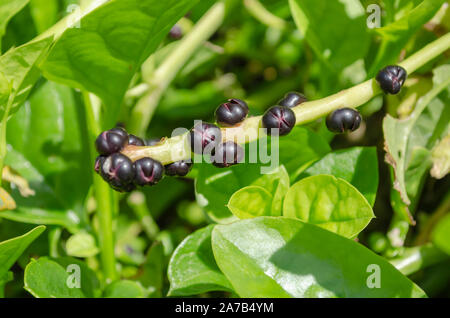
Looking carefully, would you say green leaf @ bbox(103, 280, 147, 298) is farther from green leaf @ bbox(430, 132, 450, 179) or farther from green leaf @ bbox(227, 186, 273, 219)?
green leaf @ bbox(430, 132, 450, 179)

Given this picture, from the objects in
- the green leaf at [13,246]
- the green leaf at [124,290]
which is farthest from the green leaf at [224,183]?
the green leaf at [13,246]

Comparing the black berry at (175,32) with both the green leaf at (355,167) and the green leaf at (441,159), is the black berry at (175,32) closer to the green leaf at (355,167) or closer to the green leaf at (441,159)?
the green leaf at (355,167)

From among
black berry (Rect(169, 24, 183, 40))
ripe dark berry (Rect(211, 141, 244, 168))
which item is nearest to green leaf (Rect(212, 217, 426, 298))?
ripe dark berry (Rect(211, 141, 244, 168))

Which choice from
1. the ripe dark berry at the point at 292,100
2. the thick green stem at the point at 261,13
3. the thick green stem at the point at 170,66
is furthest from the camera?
the thick green stem at the point at 261,13

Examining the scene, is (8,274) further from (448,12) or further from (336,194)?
(448,12)

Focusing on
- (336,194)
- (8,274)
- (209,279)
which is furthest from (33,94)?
(336,194)

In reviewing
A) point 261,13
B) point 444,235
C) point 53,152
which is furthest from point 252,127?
point 261,13

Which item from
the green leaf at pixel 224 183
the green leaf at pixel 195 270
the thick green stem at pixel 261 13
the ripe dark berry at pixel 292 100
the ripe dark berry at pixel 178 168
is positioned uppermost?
the thick green stem at pixel 261 13
